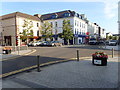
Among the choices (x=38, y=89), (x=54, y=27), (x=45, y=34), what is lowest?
(x=38, y=89)

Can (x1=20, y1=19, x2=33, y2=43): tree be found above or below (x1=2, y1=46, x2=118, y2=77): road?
above

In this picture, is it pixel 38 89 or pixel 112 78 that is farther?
pixel 112 78

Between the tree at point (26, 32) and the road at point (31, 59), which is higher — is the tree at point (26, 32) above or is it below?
above

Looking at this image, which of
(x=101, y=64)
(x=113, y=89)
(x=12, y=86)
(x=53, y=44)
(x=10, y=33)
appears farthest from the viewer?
(x=10, y=33)

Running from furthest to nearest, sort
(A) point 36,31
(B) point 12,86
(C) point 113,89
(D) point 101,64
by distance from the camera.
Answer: (A) point 36,31 < (D) point 101,64 < (B) point 12,86 < (C) point 113,89

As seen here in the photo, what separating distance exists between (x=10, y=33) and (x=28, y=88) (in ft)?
121

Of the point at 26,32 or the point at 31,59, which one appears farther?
the point at 26,32

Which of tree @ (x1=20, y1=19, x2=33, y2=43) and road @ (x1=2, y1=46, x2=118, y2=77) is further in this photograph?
tree @ (x1=20, y1=19, x2=33, y2=43)

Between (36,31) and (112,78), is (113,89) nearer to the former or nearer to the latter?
(112,78)

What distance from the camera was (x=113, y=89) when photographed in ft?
12.9

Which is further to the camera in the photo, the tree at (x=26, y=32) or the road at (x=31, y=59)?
the tree at (x=26, y=32)

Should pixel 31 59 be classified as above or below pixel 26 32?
below

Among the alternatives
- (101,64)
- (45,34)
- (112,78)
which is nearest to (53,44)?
(45,34)

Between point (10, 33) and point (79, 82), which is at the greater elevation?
point (10, 33)
